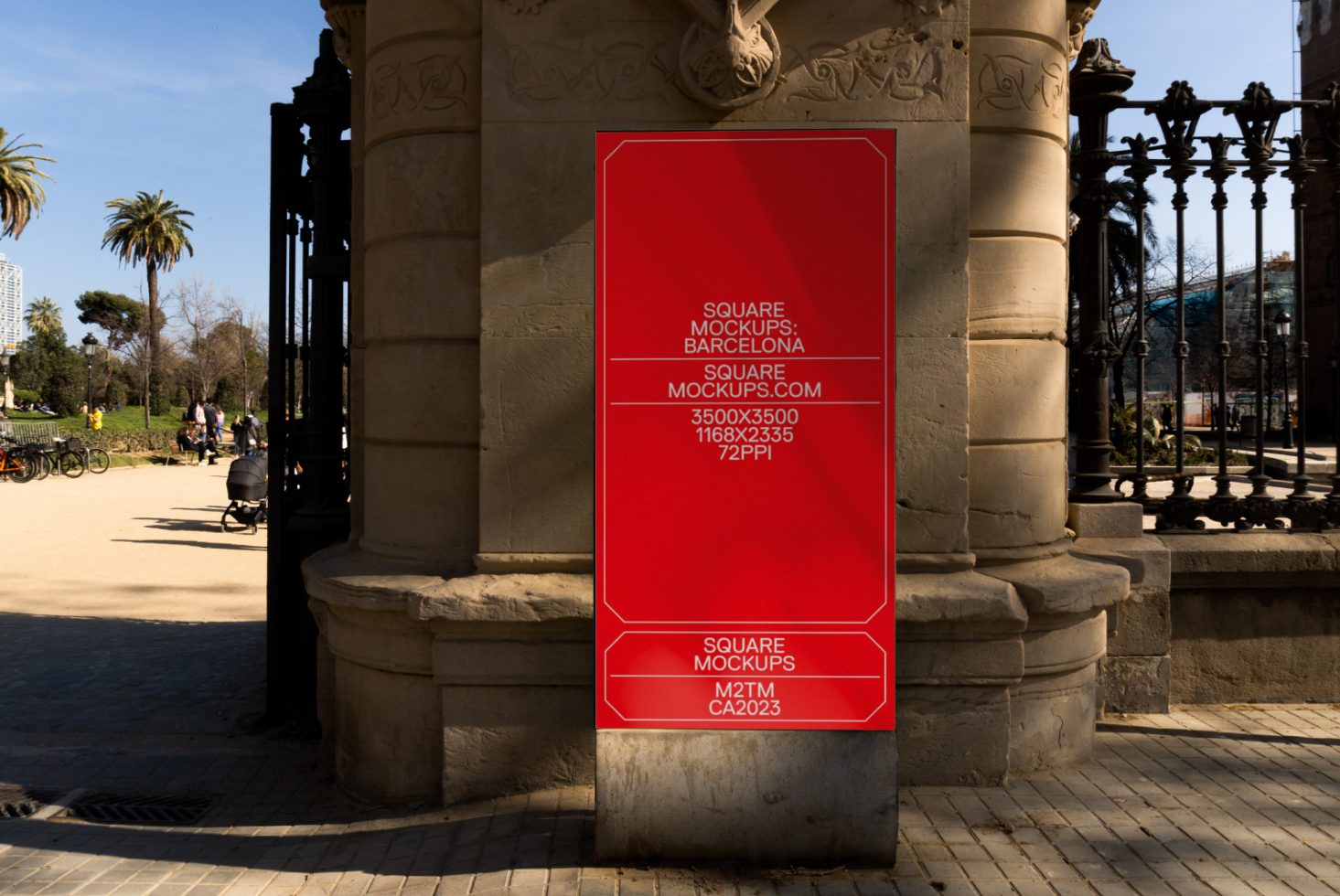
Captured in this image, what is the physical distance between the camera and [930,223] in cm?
454

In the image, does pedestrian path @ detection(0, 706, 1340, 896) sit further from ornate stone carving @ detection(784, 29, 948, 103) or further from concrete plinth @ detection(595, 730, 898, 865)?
ornate stone carving @ detection(784, 29, 948, 103)

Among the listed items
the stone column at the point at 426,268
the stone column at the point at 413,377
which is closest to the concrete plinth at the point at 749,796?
the stone column at the point at 413,377

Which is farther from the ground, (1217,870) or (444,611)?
(444,611)

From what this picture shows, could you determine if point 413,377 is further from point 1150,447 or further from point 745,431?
point 1150,447

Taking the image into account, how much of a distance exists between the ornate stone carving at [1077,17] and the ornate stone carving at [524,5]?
2631 millimetres

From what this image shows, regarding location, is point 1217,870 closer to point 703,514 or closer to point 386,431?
point 703,514

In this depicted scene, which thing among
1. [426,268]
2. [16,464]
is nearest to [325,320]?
[426,268]

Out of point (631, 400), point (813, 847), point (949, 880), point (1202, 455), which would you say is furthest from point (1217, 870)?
point (1202, 455)

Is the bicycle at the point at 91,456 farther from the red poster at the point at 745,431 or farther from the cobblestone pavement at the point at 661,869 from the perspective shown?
the red poster at the point at 745,431

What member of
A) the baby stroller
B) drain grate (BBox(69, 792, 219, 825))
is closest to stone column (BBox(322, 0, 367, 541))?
drain grate (BBox(69, 792, 219, 825))

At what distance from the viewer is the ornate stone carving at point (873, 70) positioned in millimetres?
4520

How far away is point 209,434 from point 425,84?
104ft

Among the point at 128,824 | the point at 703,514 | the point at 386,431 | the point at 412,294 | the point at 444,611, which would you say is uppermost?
the point at 412,294

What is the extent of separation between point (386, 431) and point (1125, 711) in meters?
4.07
